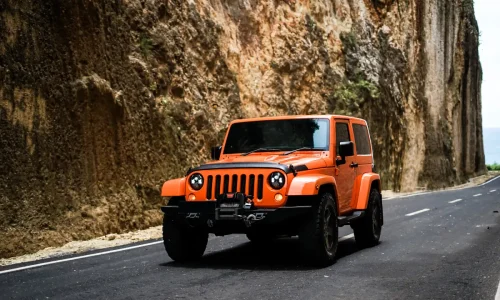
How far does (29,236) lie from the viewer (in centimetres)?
1121

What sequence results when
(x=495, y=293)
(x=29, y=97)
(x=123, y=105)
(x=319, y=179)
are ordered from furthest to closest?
1. (x=123, y=105)
2. (x=29, y=97)
3. (x=319, y=179)
4. (x=495, y=293)

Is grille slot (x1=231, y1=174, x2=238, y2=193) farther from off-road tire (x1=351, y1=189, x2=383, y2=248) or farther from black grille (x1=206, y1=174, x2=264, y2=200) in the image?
off-road tire (x1=351, y1=189, x2=383, y2=248)

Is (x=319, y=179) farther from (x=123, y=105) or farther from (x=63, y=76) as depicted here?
(x=123, y=105)

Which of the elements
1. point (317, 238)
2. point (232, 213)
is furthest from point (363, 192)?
point (232, 213)

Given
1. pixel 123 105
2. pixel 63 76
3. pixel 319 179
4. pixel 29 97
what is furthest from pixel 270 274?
pixel 123 105

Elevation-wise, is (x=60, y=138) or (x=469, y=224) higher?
(x=60, y=138)

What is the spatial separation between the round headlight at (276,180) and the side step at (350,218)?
1.31 metres

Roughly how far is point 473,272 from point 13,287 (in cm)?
524

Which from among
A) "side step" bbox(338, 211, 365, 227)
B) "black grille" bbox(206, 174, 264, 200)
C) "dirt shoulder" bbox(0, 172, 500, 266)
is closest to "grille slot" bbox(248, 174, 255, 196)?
"black grille" bbox(206, 174, 264, 200)

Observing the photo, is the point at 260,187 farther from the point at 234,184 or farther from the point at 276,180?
the point at 234,184

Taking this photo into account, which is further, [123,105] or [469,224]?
[123,105]

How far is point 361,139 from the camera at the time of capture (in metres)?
11.0

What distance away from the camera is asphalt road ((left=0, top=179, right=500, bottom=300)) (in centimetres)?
660

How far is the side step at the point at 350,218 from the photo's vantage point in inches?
Answer: 360
